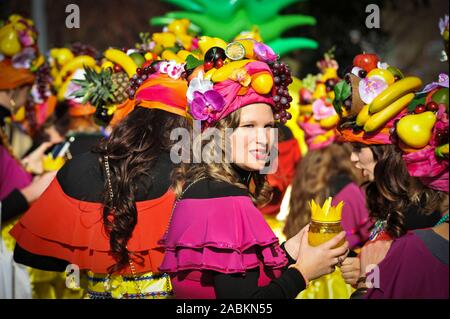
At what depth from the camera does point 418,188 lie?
130 inches

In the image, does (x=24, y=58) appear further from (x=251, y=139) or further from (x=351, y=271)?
(x=351, y=271)

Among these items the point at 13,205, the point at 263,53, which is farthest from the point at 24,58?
the point at 263,53

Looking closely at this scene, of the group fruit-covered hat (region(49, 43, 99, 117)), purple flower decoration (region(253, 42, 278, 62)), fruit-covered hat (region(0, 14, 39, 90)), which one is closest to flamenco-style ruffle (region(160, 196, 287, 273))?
purple flower decoration (region(253, 42, 278, 62))

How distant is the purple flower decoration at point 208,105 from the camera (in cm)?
288

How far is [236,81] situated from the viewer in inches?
115

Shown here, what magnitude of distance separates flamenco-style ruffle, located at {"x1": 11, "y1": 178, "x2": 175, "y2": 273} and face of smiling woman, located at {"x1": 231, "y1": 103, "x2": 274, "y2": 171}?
19.7 inches

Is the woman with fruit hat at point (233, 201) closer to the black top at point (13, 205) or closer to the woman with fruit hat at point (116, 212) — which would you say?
the woman with fruit hat at point (116, 212)

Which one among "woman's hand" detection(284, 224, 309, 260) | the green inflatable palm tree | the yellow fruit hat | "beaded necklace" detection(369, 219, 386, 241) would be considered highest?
the green inflatable palm tree

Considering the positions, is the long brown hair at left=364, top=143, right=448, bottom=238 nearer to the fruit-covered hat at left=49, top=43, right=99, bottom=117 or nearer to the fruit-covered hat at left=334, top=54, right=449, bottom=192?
the fruit-covered hat at left=334, top=54, right=449, bottom=192

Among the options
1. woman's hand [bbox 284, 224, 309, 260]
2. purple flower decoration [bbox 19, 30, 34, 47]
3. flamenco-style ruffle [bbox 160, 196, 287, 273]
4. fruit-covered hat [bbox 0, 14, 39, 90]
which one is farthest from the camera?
purple flower decoration [bbox 19, 30, 34, 47]

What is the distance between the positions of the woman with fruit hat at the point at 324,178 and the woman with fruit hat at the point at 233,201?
1.64 m

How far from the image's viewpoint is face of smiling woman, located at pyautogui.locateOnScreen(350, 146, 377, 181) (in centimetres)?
352

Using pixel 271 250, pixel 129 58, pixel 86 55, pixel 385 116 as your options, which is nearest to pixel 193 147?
pixel 271 250
